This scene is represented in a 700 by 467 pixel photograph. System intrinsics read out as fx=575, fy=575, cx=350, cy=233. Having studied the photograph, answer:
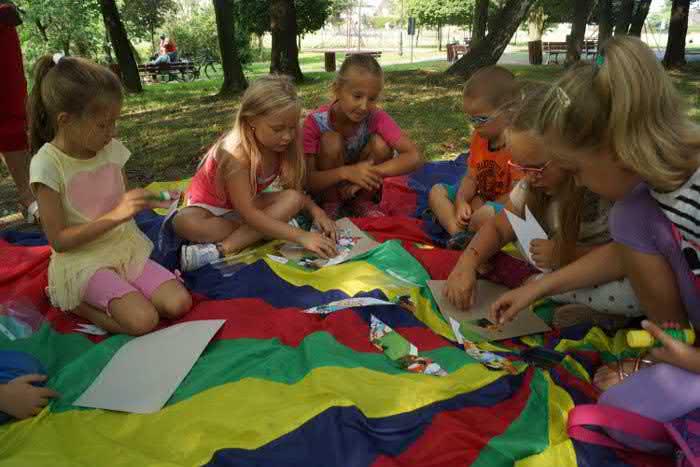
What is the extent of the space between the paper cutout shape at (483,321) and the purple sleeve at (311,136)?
108 centimetres

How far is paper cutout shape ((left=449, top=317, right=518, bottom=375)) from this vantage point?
1561 mm

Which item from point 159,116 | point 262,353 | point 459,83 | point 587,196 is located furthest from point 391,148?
point 459,83

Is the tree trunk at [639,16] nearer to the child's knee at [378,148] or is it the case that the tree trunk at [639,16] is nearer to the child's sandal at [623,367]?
the child's knee at [378,148]

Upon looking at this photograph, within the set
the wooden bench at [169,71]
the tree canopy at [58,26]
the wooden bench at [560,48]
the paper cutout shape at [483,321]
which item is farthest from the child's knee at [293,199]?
the wooden bench at [560,48]

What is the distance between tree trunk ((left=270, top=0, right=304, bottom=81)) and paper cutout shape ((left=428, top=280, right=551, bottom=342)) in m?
7.80

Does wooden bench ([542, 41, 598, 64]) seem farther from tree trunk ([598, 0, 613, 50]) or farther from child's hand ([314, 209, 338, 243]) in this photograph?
child's hand ([314, 209, 338, 243])

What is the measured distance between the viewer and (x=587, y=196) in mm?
1902

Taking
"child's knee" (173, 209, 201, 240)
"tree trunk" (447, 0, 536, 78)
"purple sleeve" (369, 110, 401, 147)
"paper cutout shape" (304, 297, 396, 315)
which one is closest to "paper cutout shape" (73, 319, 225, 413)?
"paper cutout shape" (304, 297, 396, 315)

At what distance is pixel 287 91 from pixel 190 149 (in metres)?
2.45

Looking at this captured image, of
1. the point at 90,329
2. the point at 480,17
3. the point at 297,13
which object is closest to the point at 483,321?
the point at 90,329

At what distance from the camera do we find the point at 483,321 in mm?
1846

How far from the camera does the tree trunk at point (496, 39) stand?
350 inches

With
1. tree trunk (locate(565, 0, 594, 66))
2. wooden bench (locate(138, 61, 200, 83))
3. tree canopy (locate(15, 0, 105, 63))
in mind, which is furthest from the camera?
tree canopy (locate(15, 0, 105, 63))

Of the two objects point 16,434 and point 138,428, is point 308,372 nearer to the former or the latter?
point 138,428
